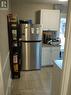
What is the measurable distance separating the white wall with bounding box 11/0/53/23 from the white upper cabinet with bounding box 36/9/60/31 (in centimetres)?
29

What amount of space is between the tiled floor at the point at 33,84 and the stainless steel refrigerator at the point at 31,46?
0.27 m

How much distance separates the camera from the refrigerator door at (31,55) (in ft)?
12.8

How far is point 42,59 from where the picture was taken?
4.30 m

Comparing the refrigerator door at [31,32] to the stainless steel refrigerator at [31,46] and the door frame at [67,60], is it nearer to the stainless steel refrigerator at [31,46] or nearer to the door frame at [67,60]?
the stainless steel refrigerator at [31,46]

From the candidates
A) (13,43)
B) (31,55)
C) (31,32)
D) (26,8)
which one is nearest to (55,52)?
(31,55)

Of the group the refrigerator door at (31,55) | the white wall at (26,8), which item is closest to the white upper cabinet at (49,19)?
the white wall at (26,8)

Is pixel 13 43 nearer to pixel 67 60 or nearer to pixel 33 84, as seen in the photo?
pixel 33 84

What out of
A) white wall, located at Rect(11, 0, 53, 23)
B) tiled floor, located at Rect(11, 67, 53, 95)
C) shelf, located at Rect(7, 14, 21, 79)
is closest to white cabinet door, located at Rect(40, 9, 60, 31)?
white wall, located at Rect(11, 0, 53, 23)

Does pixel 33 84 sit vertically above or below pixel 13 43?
below

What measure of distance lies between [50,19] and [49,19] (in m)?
0.04

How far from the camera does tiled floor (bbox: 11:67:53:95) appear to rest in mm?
2904

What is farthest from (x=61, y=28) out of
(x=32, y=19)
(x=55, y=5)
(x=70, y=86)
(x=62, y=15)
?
(x=70, y=86)

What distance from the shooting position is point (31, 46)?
3926mm

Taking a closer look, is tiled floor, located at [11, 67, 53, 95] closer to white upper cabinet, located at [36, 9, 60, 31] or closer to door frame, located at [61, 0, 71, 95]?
door frame, located at [61, 0, 71, 95]
